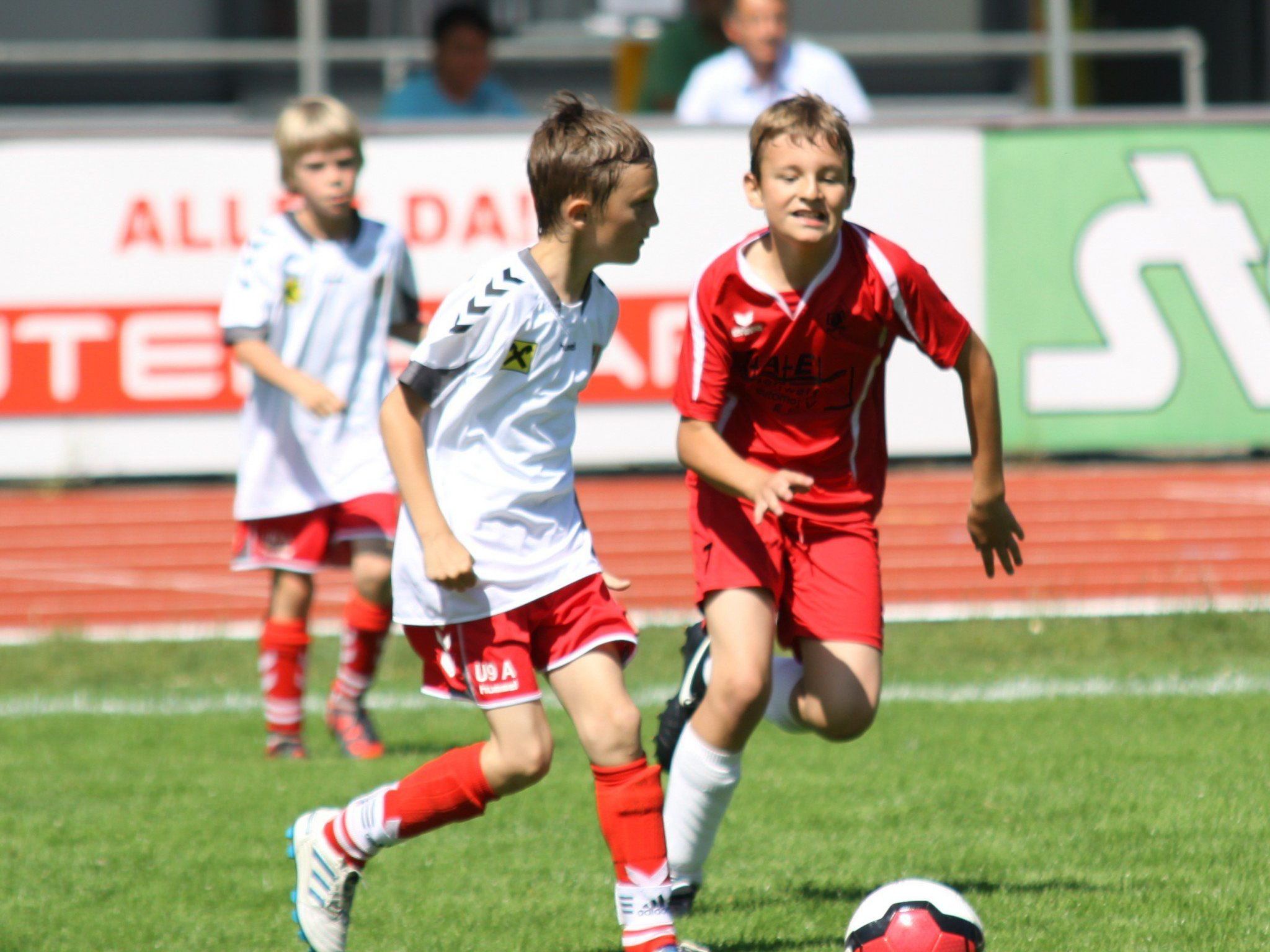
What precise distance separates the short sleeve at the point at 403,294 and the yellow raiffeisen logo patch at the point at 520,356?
2528 millimetres

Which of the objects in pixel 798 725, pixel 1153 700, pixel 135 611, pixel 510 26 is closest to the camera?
pixel 798 725

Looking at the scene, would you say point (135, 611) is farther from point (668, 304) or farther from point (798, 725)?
point (798, 725)

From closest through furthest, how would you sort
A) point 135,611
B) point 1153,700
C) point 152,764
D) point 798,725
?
point 798,725 < point 152,764 < point 1153,700 < point 135,611

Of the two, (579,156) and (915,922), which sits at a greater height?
(579,156)

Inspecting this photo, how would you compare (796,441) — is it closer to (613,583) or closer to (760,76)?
(613,583)

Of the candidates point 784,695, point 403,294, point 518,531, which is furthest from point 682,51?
point 518,531

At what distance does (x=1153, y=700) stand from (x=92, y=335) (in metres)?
5.14

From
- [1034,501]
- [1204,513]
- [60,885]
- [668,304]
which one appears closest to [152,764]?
[60,885]

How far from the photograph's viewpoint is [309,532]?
237 inches

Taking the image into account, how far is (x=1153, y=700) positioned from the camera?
20.4ft

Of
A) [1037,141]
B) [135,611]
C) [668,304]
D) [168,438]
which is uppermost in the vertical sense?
[1037,141]

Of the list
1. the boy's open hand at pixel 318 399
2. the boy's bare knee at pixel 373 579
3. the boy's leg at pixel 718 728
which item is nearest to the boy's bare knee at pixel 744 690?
the boy's leg at pixel 718 728

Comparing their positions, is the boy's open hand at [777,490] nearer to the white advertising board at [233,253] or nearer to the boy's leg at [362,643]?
the boy's leg at [362,643]

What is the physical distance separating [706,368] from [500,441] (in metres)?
0.64
